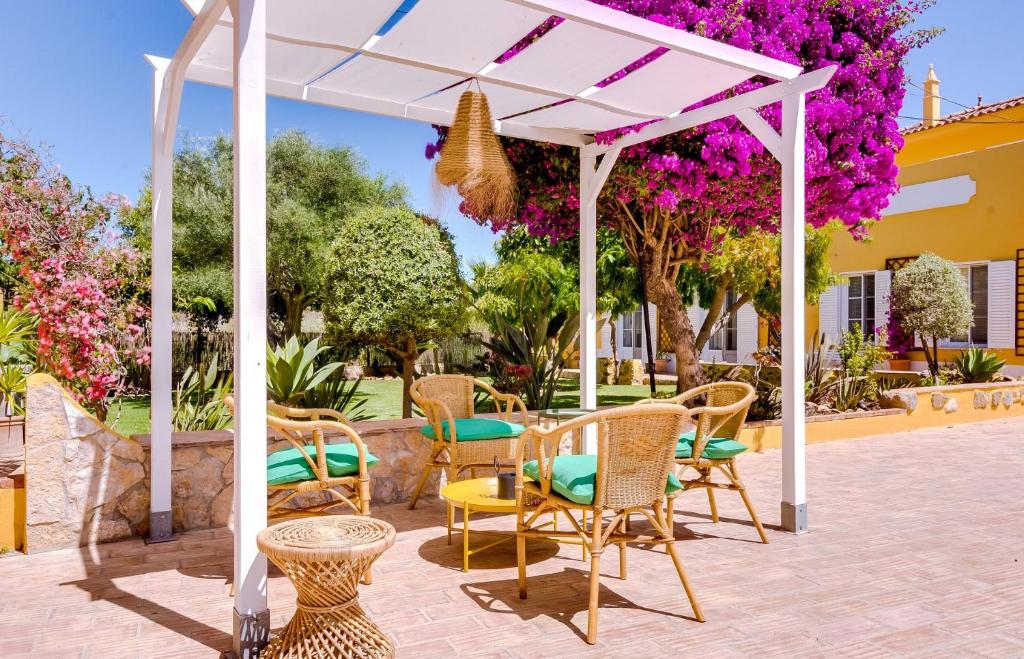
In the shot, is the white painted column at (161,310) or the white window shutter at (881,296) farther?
the white window shutter at (881,296)

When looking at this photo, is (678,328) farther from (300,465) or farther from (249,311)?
(249,311)

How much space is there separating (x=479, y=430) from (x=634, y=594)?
172 centimetres

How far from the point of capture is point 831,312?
16250mm

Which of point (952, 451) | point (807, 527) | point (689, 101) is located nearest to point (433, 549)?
point (807, 527)

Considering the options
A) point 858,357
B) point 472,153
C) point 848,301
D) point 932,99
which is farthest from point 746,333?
point 472,153

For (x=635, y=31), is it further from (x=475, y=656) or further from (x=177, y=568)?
(x=177, y=568)

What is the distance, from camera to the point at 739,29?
602 centimetres

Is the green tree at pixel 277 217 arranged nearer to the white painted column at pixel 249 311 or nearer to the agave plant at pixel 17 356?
the agave plant at pixel 17 356

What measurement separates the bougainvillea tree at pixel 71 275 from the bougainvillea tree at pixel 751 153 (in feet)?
8.59

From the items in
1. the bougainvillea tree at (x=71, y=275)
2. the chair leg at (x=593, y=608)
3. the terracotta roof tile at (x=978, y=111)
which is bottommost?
the chair leg at (x=593, y=608)

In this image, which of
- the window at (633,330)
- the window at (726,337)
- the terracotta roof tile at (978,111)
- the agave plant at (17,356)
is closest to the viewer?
the agave plant at (17,356)

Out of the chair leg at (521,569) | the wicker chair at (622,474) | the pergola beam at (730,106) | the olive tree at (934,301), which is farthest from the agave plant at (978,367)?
the chair leg at (521,569)

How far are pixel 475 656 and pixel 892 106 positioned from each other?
6.72 metres

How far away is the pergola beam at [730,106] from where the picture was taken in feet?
14.3
